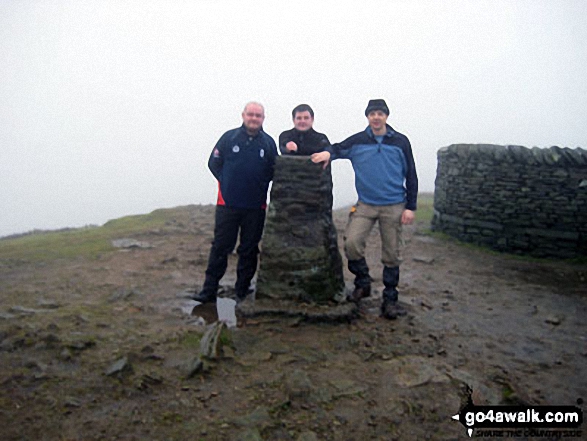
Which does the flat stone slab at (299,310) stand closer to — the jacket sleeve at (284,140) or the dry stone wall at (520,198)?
the jacket sleeve at (284,140)

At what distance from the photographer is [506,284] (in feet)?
31.4

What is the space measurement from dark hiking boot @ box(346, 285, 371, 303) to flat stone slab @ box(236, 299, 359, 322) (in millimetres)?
615

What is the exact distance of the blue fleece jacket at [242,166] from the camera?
23.3 ft

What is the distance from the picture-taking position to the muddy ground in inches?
163

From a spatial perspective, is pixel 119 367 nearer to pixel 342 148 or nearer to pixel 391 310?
pixel 391 310

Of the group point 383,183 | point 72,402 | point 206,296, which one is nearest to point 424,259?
point 383,183

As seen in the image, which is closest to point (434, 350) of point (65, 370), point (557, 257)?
point (65, 370)

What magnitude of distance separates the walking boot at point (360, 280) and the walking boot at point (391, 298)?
0.48 metres

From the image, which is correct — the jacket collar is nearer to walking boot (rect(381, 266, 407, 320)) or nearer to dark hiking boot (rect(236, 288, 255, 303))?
walking boot (rect(381, 266, 407, 320))

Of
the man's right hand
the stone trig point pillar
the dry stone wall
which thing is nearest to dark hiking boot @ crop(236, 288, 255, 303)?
the stone trig point pillar

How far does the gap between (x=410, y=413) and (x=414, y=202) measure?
3323 millimetres

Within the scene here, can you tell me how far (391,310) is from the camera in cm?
689

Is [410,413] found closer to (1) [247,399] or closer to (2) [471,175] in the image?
(1) [247,399]

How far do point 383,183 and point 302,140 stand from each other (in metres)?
1.44
